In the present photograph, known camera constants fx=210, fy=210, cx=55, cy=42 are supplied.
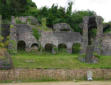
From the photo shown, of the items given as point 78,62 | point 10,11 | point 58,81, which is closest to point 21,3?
point 10,11

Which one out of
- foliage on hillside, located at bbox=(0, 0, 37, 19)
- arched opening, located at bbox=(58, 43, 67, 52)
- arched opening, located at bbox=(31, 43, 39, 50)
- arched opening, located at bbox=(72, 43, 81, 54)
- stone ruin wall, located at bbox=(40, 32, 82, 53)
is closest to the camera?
arched opening, located at bbox=(58, 43, 67, 52)

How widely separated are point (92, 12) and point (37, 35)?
2305cm

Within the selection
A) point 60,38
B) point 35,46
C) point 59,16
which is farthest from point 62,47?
point 59,16

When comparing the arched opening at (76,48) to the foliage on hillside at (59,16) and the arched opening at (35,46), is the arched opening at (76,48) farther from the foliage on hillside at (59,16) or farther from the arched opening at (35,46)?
the foliage on hillside at (59,16)

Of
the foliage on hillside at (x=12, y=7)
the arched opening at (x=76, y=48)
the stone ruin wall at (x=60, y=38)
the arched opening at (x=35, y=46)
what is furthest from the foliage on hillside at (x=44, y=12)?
the arched opening at (x=76, y=48)

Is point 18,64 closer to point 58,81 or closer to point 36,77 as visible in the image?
point 36,77

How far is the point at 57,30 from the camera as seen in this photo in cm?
3375

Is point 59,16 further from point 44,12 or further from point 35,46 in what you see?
point 35,46

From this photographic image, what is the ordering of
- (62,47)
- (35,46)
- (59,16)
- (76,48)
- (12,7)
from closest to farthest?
1. (76,48)
2. (35,46)
3. (62,47)
4. (12,7)
5. (59,16)

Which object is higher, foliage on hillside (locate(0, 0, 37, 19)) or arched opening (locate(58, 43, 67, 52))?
foliage on hillside (locate(0, 0, 37, 19))

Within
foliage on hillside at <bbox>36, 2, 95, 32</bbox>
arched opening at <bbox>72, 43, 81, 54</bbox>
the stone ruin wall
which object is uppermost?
foliage on hillside at <bbox>36, 2, 95, 32</bbox>

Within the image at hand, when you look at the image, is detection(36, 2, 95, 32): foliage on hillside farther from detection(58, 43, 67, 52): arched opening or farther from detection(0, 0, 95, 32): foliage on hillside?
detection(58, 43, 67, 52): arched opening

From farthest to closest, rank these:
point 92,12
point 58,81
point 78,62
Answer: point 92,12
point 78,62
point 58,81

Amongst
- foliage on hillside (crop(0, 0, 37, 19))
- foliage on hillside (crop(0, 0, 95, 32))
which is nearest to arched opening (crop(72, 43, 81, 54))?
foliage on hillside (crop(0, 0, 95, 32))
